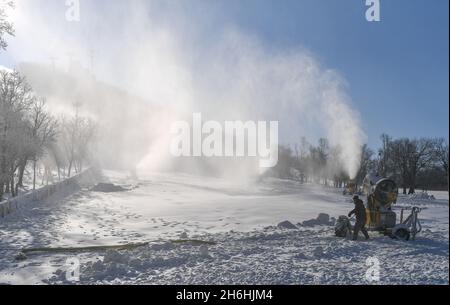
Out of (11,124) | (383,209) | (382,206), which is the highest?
(11,124)

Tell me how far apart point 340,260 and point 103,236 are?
28.4 feet

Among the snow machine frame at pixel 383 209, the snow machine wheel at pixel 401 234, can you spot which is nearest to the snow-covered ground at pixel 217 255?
the snow machine wheel at pixel 401 234

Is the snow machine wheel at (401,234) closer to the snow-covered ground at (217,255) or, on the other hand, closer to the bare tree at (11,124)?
the snow-covered ground at (217,255)


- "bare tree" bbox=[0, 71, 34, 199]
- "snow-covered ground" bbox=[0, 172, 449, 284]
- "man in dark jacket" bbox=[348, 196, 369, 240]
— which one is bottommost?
"snow-covered ground" bbox=[0, 172, 449, 284]

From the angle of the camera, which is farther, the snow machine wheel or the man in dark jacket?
the snow machine wheel

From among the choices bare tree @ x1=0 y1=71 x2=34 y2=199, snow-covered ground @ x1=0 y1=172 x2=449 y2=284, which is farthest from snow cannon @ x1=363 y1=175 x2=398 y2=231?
bare tree @ x1=0 y1=71 x2=34 y2=199

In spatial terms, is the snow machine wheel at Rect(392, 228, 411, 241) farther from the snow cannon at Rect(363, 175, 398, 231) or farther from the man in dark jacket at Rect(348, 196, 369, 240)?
the man in dark jacket at Rect(348, 196, 369, 240)

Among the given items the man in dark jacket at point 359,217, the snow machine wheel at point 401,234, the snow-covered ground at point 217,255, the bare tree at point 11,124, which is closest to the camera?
the snow-covered ground at point 217,255

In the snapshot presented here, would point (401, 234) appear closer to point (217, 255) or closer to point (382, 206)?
point (382, 206)

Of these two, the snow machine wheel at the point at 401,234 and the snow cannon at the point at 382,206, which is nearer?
the snow machine wheel at the point at 401,234

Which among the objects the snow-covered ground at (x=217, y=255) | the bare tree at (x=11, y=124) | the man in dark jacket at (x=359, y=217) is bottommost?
the snow-covered ground at (x=217, y=255)

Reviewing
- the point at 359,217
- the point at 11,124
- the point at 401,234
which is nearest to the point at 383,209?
the point at 401,234

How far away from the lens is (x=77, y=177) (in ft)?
161
